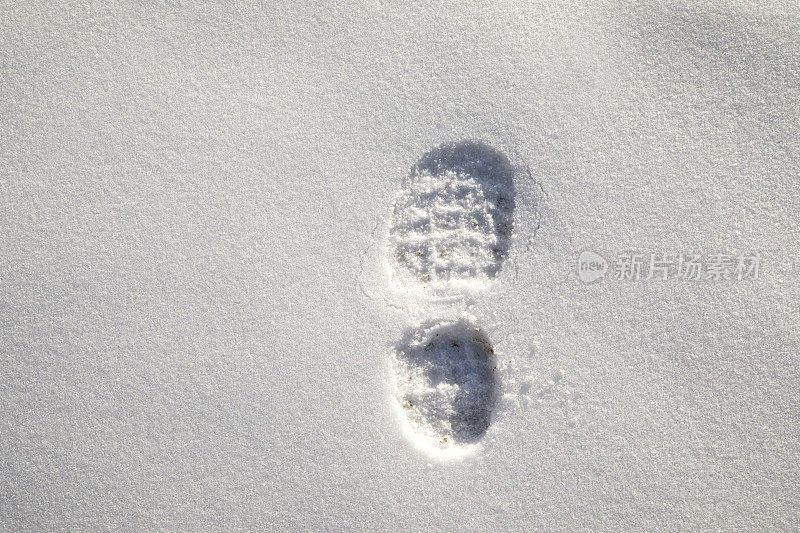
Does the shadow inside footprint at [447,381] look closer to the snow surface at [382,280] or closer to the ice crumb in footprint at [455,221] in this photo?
the snow surface at [382,280]

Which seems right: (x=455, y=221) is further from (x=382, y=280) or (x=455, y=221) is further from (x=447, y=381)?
(x=447, y=381)

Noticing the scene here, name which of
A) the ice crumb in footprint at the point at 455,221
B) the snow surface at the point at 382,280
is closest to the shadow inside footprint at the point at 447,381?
the snow surface at the point at 382,280

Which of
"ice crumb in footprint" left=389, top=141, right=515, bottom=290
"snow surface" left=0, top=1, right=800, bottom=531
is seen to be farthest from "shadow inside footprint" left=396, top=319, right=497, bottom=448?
"ice crumb in footprint" left=389, top=141, right=515, bottom=290

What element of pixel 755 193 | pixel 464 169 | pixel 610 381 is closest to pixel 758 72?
pixel 755 193

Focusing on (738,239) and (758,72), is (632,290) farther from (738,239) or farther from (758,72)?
(758,72)

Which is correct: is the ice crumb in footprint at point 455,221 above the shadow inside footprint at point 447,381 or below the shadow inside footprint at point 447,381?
above

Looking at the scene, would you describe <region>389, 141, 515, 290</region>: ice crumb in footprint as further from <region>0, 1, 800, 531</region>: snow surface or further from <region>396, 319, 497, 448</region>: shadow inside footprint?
<region>396, 319, 497, 448</region>: shadow inside footprint

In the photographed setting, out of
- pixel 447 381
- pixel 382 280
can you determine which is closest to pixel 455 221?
pixel 382 280
